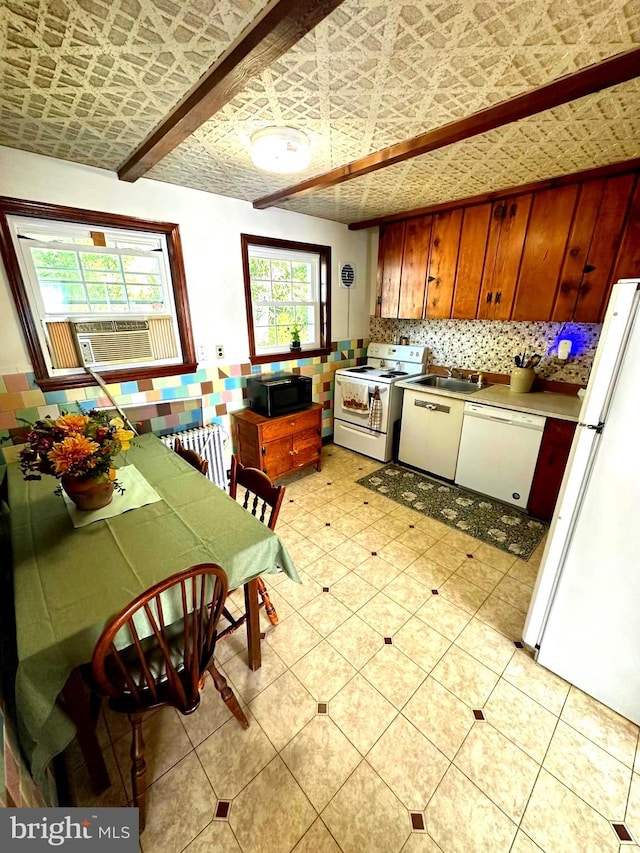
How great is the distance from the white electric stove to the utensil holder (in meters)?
0.98

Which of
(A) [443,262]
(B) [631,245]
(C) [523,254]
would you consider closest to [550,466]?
(B) [631,245]

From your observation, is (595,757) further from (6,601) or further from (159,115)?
(159,115)

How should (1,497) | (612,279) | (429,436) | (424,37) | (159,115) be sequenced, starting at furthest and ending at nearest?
(429,436) < (612,279) < (1,497) < (159,115) < (424,37)

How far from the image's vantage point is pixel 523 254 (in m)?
2.66

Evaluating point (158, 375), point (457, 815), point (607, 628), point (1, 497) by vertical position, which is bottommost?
point (457, 815)

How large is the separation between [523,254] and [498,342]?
0.79 meters

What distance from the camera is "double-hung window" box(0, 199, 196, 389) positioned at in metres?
2.02

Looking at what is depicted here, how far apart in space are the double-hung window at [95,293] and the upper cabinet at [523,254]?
2.20m

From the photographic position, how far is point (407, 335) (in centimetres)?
397

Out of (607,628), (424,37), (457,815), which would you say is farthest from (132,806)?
(424,37)

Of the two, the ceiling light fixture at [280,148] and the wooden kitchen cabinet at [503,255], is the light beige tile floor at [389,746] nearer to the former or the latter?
the wooden kitchen cabinet at [503,255]

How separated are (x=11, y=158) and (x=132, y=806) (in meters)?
3.02

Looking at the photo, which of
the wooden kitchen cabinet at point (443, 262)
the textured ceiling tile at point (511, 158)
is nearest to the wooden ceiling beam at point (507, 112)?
the textured ceiling tile at point (511, 158)

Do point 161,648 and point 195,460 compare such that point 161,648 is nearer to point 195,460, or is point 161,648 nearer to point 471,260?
point 195,460
